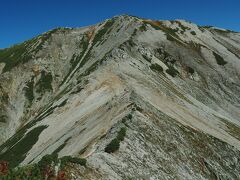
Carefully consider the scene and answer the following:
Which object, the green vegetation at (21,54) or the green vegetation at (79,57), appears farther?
the green vegetation at (21,54)

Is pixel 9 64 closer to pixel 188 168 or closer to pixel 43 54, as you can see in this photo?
pixel 43 54

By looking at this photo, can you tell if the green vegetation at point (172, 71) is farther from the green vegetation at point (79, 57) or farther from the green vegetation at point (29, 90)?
the green vegetation at point (29, 90)

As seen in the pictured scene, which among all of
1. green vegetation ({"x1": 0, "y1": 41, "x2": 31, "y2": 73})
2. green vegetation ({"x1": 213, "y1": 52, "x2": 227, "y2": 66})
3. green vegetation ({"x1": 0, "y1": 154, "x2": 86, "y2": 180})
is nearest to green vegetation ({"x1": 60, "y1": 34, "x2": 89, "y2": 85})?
green vegetation ({"x1": 0, "y1": 41, "x2": 31, "y2": 73})

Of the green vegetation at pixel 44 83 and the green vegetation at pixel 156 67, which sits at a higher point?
the green vegetation at pixel 156 67

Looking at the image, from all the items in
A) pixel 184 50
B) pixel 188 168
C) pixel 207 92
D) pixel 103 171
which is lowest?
pixel 103 171

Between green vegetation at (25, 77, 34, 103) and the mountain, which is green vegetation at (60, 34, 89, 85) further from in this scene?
green vegetation at (25, 77, 34, 103)

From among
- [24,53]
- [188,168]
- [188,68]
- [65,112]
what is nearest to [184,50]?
[188,68]

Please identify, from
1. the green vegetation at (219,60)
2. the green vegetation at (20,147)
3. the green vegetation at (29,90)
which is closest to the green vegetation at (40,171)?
the green vegetation at (20,147)
